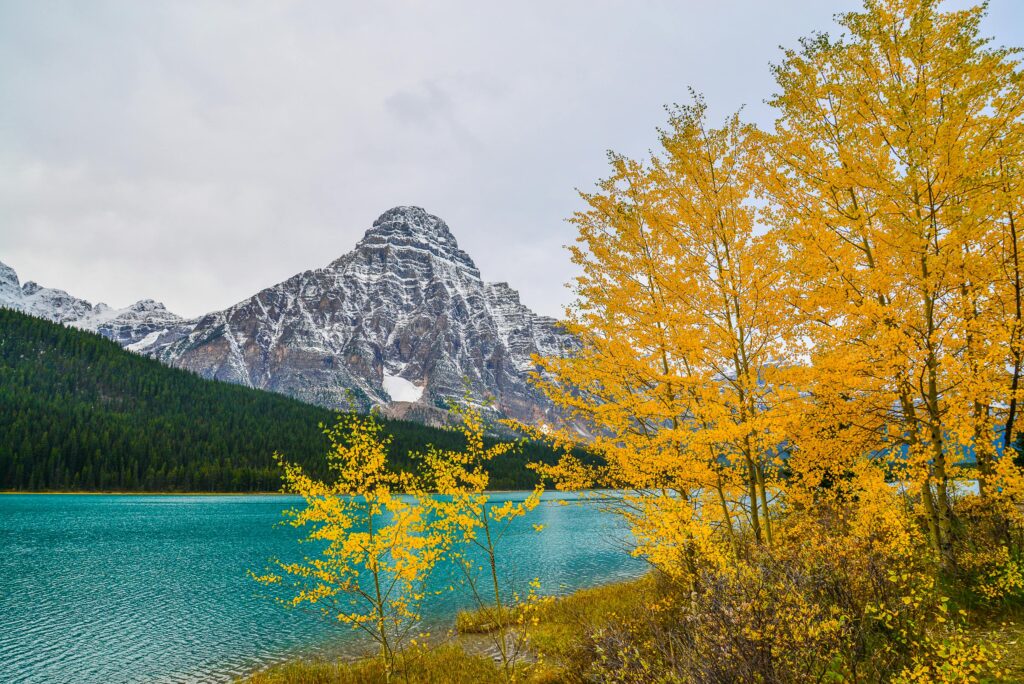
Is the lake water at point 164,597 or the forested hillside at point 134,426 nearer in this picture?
the lake water at point 164,597

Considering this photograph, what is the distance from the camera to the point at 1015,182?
22.8 ft

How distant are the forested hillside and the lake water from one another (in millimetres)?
49673

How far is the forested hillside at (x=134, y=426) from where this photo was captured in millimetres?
93062

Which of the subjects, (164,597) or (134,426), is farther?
(134,426)

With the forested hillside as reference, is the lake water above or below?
below

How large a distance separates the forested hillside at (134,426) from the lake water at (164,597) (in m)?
49.7

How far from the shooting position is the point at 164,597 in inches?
969

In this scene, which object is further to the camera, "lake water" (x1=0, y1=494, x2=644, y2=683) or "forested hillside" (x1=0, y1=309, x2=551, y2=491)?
"forested hillside" (x1=0, y1=309, x2=551, y2=491)

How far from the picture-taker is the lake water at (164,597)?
16641mm

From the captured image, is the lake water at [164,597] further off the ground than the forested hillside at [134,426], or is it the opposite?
the forested hillside at [134,426]

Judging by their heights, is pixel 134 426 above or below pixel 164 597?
above

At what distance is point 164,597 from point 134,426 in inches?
4511

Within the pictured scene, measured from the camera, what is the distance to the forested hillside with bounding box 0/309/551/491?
93.1 m

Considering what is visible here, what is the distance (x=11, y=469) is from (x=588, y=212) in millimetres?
116426
